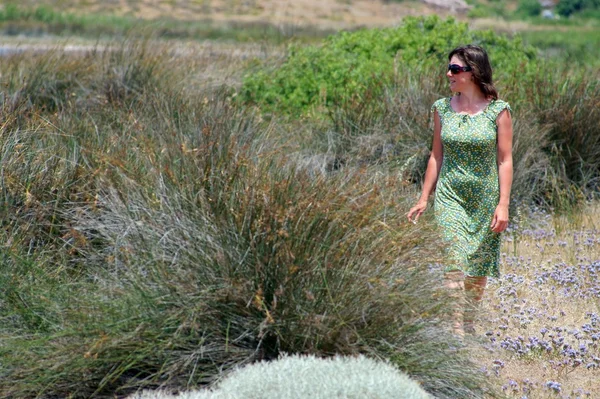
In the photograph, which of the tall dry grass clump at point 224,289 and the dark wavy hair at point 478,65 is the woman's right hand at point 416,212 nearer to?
the tall dry grass clump at point 224,289

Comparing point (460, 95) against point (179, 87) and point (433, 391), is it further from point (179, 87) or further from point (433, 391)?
point (179, 87)

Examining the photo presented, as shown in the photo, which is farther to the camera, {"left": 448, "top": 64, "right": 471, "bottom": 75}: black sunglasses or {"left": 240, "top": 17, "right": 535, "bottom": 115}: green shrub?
{"left": 240, "top": 17, "right": 535, "bottom": 115}: green shrub

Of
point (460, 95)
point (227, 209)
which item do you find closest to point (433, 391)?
point (227, 209)

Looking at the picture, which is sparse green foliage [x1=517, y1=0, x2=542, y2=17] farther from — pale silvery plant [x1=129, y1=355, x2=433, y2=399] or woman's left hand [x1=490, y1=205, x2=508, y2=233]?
pale silvery plant [x1=129, y1=355, x2=433, y2=399]

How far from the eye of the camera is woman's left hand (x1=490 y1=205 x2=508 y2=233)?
572cm

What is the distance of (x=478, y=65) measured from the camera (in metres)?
5.80

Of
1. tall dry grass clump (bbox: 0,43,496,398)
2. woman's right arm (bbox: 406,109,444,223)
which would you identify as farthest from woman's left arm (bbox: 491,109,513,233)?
tall dry grass clump (bbox: 0,43,496,398)

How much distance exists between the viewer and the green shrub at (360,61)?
34.6ft

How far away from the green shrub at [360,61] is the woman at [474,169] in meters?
3.99

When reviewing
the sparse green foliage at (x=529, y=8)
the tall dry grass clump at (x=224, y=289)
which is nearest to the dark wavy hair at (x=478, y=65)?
the tall dry grass clump at (x=224, y=289)

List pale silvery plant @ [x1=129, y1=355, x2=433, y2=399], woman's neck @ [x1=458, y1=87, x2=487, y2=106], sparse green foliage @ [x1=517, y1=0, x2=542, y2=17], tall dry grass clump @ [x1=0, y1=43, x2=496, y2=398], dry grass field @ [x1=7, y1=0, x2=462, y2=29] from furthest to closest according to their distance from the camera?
sparse green foliage @ [x1=517, y1=0, x2=542, y2=17] < dry grass field @ [x1=7, y1=0, x2=462, y2=29] < woman's neck @ [x1=458, y1=87, x2=487, y2=106] < tall dry grass clump @ [x1=0, y1=43, x2=496, y2=398] < pale silvery plant @ [x1=129, y1=355, x2=433, y2=399]

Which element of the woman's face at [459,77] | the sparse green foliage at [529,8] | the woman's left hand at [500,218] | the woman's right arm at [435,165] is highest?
the woman's face at [459,77]

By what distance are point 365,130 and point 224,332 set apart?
4698mm

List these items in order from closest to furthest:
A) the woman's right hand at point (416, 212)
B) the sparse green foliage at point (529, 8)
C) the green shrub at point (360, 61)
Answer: the woman's right hand at point (416, 212), the green shrub at point (360, 61), the sparse green foliage at point (529, 8)
